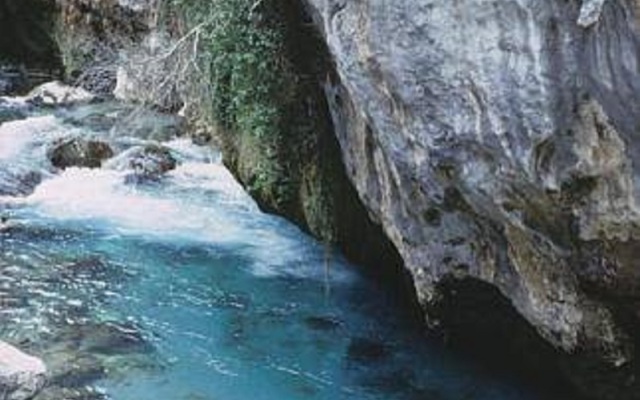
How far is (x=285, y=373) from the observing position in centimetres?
752

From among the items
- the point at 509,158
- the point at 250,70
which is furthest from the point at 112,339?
the point at 509,158

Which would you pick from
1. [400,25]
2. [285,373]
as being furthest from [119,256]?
[400,25]

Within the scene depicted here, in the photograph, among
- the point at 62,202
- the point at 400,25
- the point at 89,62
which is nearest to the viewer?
the point at 400,25

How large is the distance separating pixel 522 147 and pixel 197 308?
4.46 metres

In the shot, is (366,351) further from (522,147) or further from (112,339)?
(522,147)

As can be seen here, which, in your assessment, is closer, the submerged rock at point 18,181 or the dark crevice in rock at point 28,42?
the submerged rock at point 18,181

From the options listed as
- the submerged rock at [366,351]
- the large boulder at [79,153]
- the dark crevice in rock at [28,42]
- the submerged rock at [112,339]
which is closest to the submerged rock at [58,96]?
the dark crevice in rock at [28,42]

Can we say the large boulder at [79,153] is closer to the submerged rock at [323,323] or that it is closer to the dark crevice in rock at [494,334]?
the submerged rock at [323,323]

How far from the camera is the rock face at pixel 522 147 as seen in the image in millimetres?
4582

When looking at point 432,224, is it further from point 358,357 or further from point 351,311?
point 351,311

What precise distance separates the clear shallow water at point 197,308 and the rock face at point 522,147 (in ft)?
4.21

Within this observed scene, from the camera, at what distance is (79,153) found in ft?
43.3

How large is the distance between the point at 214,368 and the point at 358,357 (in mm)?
1130

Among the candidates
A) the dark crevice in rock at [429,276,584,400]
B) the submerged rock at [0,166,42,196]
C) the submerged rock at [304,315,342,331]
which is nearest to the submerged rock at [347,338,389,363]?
the submerged rock at [304,315,342,331]
